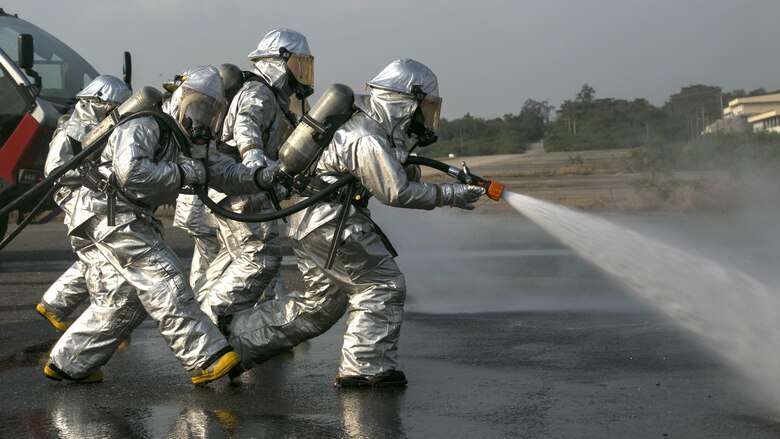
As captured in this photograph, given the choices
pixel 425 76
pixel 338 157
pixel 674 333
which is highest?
pixel 425 76

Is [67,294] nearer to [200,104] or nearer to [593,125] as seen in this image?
[200,104]

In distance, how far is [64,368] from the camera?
231 inches

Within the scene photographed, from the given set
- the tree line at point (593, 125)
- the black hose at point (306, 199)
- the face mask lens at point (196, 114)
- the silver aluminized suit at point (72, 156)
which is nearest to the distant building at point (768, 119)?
the tree line at point (593, 125)

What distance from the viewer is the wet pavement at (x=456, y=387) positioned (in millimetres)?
4812

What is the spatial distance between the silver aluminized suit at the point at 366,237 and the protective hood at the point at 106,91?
2.21m

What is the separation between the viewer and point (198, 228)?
7555 mm

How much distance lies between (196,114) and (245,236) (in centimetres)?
104

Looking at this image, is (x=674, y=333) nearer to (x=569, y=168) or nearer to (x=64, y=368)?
(x=64, y=368)

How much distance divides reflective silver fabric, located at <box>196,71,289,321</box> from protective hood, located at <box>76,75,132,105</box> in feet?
2.68

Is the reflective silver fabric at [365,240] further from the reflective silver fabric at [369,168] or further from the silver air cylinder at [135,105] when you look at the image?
the silver air cylinder at [135,105]

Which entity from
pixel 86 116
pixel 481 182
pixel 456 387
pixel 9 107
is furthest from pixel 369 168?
pixel 9 107

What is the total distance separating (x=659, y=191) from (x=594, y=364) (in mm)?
12754

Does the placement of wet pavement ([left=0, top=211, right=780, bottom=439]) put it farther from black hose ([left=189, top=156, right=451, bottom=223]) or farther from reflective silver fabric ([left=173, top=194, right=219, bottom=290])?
black hose ([left=189, top=156, right=451, bottom=223])

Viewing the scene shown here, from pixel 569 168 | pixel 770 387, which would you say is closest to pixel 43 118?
pixel 770 387
